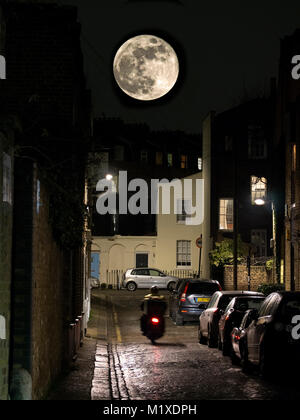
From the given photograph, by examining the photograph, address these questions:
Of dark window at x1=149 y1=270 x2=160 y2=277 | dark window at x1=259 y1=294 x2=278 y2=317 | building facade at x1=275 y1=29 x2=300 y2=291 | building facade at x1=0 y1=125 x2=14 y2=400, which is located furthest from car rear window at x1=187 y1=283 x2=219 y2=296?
dark window at x1=149 y1=270 x2=160 y2=277

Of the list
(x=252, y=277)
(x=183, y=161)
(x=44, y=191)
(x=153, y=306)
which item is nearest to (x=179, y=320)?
(x=153, y=306)

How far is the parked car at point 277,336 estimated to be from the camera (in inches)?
543

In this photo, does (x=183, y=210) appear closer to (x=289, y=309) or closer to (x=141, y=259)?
(x=141, y=259)

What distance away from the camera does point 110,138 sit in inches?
2397

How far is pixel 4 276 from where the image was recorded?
8.35 metres

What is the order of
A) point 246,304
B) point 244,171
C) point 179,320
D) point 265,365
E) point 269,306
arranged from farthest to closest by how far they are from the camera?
point 244,171 → point 179,320 → point 246,304 → point 269,306 → point 265,365

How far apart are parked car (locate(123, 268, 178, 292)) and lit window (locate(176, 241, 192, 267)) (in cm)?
557

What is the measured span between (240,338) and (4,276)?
8887mm

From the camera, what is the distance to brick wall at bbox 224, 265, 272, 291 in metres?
41.6

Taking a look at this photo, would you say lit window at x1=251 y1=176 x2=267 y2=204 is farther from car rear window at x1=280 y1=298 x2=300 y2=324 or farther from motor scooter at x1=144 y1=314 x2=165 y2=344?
car rear window at x1=280 y1=298 x2=300 y2=324

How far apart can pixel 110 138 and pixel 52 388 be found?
49.4 m

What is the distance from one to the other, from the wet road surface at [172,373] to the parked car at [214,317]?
288mm

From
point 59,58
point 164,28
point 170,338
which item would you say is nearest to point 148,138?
point 170,338
